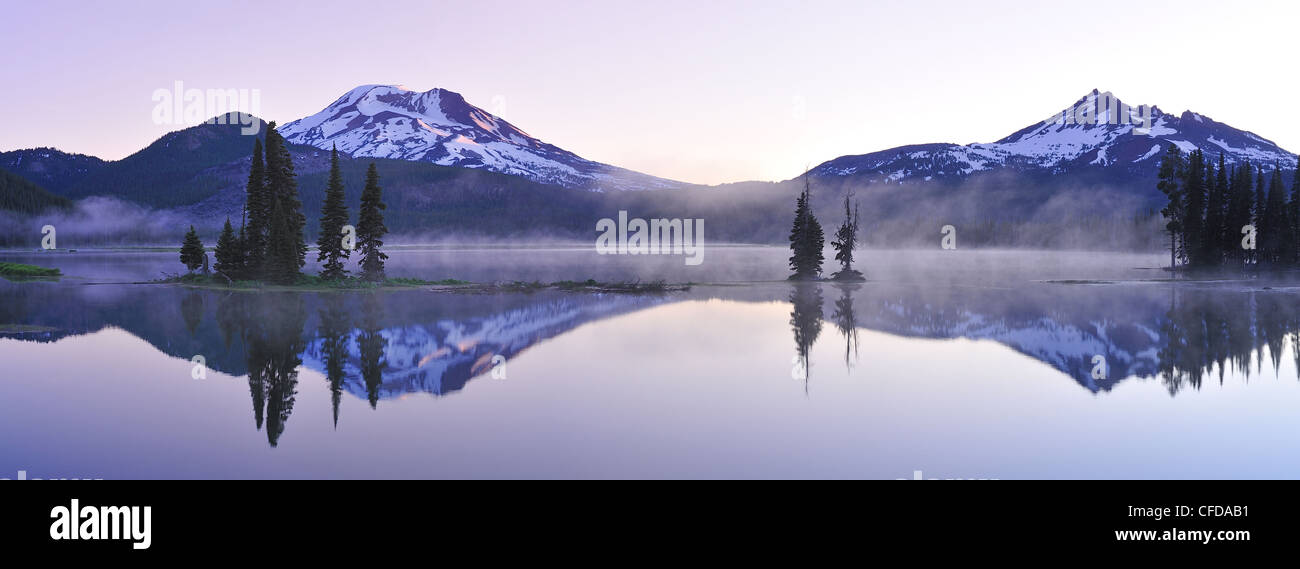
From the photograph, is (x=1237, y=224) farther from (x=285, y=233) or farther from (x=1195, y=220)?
(x=285, y=233)

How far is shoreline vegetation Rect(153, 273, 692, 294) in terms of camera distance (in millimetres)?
59406

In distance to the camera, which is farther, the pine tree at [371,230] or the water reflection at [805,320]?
the pine tree at [371,230]

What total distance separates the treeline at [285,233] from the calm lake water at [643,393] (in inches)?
581

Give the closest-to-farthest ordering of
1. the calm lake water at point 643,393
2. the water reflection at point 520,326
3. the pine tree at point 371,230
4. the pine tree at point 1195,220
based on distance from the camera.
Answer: the calm lake water at point 643,393 → the water reflection at point 520,326 → the pine tree at point 371,230 → the pine tree at point 1195,220

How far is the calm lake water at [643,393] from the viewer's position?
15805 mm

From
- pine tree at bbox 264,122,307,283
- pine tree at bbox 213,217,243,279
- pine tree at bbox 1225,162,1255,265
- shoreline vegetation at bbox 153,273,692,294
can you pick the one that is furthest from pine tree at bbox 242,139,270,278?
pine tree at bbox 1225,162,1255,265

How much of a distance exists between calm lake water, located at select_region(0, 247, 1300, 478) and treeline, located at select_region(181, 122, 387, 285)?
14768mm

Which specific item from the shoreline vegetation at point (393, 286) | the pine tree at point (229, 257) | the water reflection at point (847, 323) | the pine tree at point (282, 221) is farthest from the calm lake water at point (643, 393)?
the pine tree at point (229, 257)

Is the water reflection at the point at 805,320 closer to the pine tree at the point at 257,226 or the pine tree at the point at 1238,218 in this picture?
the pine tree at the point at 257,226

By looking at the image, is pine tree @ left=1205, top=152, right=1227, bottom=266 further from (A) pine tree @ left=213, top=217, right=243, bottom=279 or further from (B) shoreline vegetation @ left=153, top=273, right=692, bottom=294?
(A) pine tree @ left=213, top=217, right=243, bottom=279

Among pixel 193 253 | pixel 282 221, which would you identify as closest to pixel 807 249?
pixel 282 221
